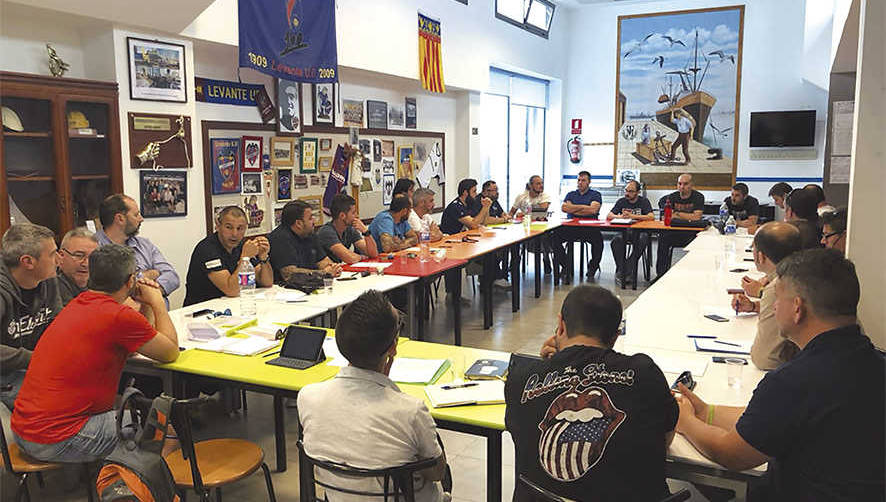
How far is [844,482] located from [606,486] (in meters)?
0.58

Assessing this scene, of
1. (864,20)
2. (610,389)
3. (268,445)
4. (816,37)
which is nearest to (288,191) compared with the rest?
(268,445)

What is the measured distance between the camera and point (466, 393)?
254 cm

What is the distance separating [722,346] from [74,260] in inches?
125

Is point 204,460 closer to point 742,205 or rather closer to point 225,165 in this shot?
point 225,165

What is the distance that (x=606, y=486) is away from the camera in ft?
5.71

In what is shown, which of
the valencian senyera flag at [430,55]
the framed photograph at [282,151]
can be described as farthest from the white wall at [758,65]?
the framed photograph at [282,151]

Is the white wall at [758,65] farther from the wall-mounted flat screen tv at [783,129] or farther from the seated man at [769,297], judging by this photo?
the seated man at [769,297]

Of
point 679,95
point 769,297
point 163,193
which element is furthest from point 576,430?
point 679,95

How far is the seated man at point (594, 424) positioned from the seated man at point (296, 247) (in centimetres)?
291

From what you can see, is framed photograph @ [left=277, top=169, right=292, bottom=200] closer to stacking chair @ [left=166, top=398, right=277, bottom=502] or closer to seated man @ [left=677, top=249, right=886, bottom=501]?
stacking chair @ [left=166, top=398, right=277, bottom=502]

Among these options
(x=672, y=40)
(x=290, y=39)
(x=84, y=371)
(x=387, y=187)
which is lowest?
(x=84, y=371)

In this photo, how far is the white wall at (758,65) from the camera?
10805 mm

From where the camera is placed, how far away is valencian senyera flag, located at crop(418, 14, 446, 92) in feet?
26.5

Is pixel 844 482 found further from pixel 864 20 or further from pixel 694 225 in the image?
pixel 694 225
